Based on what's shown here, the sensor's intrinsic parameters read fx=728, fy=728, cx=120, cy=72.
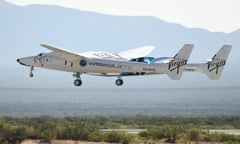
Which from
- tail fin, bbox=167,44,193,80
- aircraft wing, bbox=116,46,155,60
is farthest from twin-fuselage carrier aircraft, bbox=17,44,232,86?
aircraft wing, bbox=116,46,155,60

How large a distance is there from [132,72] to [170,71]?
7.39 feet

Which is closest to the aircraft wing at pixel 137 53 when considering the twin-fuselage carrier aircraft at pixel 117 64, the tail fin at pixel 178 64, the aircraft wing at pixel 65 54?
the twin-fuselage carrier aircraft at pixel 117 64

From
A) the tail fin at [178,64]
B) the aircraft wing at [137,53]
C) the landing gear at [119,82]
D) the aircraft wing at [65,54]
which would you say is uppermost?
the aircraft wing at [137,53]

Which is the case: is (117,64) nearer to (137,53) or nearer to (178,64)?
(178,64)

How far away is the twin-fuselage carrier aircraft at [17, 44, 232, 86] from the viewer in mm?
43062

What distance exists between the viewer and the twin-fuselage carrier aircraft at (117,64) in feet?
141

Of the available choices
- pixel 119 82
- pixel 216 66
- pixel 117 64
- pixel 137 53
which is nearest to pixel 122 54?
pixel 137 53

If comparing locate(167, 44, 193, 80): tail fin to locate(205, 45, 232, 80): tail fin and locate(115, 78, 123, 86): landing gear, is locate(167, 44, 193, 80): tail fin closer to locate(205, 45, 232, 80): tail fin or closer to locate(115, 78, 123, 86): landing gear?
locate(115, 78, 123, 86): landing gear

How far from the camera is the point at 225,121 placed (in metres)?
89.5

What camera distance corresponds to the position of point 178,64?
4325 cm

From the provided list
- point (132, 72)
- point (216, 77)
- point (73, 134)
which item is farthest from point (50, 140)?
point (216, 77)

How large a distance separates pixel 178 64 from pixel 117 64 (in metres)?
3.63

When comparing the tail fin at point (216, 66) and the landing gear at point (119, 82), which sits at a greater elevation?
the tail fin at point (216, 66)

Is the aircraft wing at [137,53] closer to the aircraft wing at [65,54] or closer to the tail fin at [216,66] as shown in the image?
the tail fin at [216,66]
